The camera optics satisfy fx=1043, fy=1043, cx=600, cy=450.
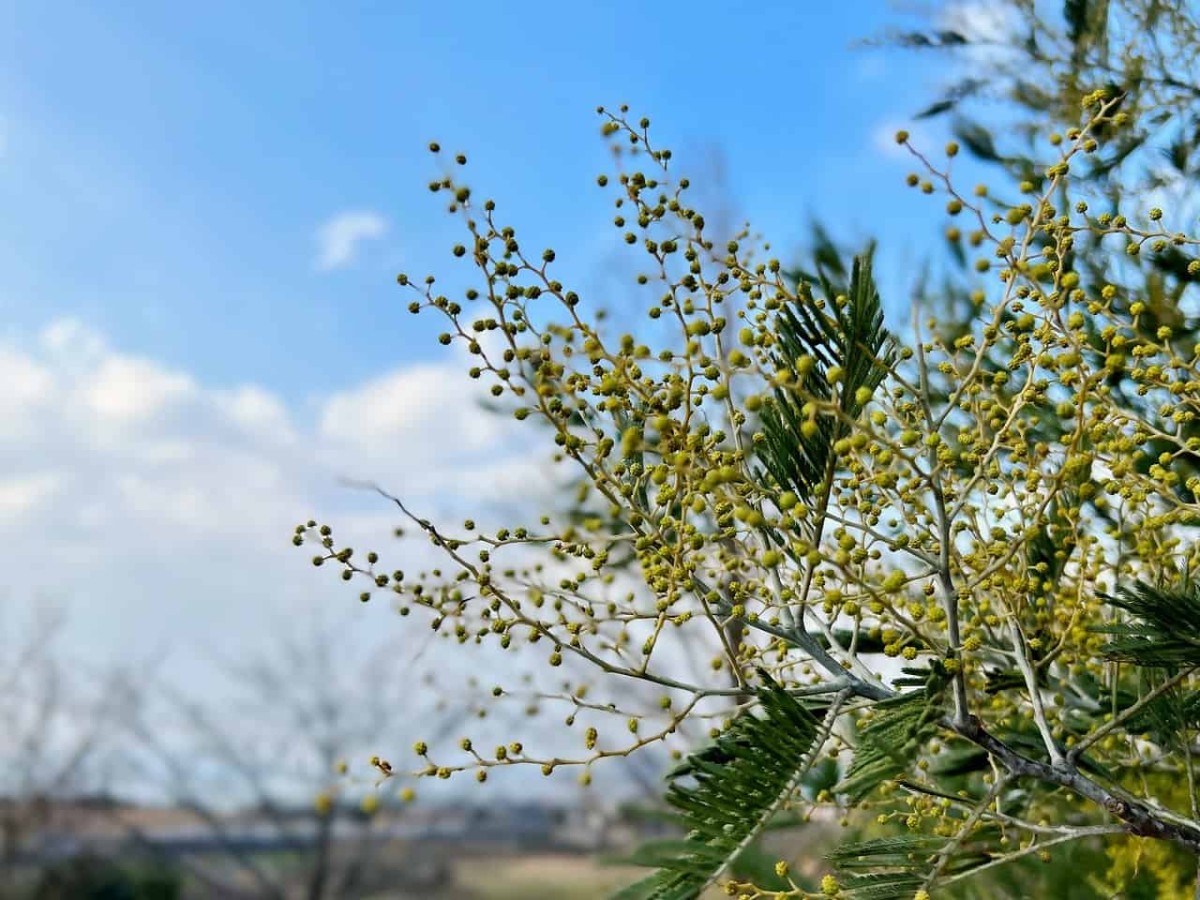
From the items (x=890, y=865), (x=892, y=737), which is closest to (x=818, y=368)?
(x=892, y=737)

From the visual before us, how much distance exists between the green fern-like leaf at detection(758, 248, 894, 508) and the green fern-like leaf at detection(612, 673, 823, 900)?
10.5 inches

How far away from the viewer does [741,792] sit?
1.08 m

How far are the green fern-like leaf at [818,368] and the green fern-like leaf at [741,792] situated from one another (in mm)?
267

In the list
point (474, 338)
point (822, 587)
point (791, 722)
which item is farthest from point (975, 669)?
point (474, 338)

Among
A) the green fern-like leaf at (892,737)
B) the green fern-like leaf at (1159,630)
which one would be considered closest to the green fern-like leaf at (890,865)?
the green fern-like leaf at (892,737)

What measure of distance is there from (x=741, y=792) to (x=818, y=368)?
51cm

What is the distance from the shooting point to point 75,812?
12922 mm

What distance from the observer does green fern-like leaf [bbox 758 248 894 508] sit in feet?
4.08

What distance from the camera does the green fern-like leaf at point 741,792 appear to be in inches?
41.1

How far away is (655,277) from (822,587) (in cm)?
44

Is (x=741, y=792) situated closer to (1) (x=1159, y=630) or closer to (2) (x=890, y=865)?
(2) (x=890, y=865)

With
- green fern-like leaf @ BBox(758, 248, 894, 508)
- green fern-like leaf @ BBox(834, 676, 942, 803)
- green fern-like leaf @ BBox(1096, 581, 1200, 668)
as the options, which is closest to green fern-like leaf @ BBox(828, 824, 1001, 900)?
green fern-like leaf @ BBox(834, 676, 942, 803)

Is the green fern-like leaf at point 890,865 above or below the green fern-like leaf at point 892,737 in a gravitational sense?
below

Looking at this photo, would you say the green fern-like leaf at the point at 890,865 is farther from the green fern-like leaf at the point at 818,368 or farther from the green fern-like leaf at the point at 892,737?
the green fern-like leaf at the point at 818,368
